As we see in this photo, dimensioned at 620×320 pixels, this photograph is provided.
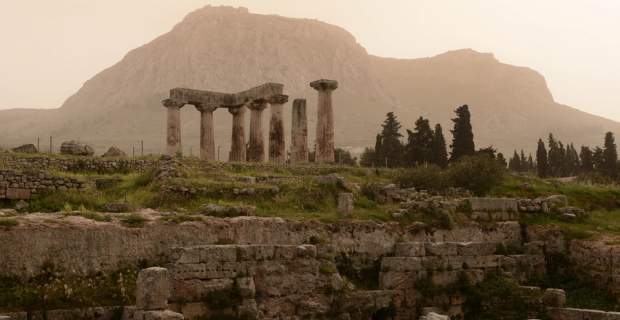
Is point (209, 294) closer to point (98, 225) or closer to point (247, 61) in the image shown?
point (98, 225)

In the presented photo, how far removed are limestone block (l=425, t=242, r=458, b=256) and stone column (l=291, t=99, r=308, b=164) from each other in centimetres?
1897

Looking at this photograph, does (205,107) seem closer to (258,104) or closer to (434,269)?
(258,104)

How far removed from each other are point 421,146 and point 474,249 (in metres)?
30.5

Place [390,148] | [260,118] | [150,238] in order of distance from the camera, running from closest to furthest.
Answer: [150,238] → [260,118] → [390,148]

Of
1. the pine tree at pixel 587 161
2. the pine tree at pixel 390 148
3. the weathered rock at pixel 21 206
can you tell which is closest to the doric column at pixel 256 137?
the pine tree at pixel 390 148

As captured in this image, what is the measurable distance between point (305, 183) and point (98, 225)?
9.34m

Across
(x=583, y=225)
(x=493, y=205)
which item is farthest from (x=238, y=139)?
(x=583, y=225)

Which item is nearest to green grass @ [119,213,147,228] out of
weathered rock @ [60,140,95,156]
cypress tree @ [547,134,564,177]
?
weathered rock @ [60,140,95,156]

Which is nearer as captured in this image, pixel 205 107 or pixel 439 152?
pixel 205 107

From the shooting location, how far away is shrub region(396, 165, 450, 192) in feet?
96.6

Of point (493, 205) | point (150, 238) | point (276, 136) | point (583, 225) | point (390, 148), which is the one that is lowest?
point (583, 225)

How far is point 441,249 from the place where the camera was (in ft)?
64.3

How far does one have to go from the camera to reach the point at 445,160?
4959 cm

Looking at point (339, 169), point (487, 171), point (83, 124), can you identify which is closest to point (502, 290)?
point (487, 171)
